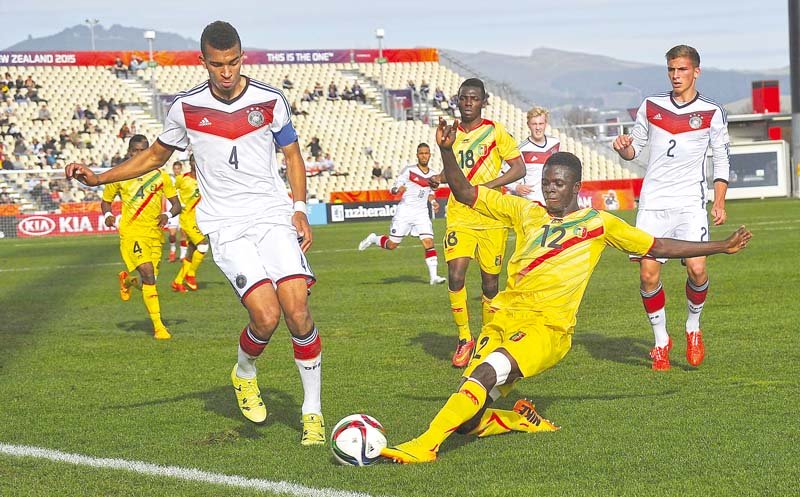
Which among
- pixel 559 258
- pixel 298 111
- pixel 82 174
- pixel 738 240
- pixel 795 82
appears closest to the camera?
pixel 738 240

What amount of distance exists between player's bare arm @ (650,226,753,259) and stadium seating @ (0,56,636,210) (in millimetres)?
37797

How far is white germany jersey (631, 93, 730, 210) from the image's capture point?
9375mm

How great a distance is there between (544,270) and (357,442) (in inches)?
61.5

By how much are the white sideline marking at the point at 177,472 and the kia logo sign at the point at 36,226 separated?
107 feet

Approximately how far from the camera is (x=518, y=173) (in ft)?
34.3

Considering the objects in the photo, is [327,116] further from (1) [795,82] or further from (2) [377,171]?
(1) [795,82]

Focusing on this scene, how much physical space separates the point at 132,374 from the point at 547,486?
540cm

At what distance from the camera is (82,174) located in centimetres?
706

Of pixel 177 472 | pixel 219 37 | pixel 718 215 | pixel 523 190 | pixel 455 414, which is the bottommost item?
pixel 177 472

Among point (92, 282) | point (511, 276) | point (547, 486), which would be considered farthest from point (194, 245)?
point (547, 486)

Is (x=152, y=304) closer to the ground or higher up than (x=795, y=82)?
closer to the ground

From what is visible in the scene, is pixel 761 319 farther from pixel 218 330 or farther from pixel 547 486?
pixel 547 486

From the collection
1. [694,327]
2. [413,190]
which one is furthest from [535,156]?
[694,327]

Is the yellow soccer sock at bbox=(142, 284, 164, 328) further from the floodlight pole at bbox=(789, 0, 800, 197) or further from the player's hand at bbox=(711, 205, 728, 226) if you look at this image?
the floodlight pole at bbox=(789, 0, 800, 197)
